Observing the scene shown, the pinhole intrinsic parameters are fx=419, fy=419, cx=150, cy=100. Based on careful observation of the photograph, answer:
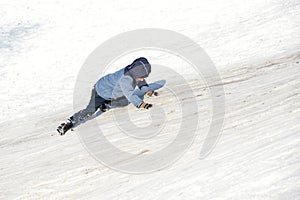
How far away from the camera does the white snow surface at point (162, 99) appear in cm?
496

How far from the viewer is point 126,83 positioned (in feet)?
25.0

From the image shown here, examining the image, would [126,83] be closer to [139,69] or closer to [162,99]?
→ [139,69]

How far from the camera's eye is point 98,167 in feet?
19.2

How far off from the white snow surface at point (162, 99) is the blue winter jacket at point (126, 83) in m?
0.42

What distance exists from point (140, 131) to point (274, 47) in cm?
515

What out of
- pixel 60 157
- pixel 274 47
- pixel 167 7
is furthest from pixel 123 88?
pixel 167 7

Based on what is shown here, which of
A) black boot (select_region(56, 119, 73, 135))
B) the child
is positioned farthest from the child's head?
black boot (select_region(56, 119, 73, 135))

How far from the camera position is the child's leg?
7.73 meters

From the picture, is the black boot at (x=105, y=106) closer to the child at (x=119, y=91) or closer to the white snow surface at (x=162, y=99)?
the child at (x=119, y=91)

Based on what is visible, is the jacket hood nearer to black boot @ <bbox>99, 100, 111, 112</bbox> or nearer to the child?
the child

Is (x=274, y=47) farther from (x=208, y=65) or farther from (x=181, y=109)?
(x=181, y=109)

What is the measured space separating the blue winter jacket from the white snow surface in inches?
16.4

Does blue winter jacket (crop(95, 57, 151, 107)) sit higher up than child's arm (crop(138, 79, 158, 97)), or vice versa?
blue winter jacket (crop(95, 57, 151, 107))

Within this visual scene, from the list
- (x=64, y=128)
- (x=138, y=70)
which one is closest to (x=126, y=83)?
(x=138, y=70)
